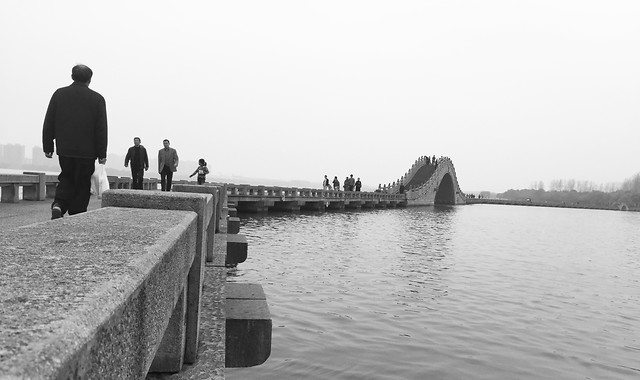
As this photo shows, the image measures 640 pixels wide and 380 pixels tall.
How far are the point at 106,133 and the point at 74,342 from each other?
189 inches

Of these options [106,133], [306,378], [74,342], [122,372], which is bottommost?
[306,378]

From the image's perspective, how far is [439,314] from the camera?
9.59 m

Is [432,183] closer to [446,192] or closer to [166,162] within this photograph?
[446,192]

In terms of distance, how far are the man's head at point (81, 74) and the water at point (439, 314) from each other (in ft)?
12.7

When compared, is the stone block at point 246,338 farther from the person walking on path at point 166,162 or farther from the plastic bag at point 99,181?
the person walking on path at point 166,162

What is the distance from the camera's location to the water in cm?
692

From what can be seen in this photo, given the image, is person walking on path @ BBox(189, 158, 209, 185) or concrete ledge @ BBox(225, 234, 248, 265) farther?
person walking on path @ BBox(189, 158, 209, 185)

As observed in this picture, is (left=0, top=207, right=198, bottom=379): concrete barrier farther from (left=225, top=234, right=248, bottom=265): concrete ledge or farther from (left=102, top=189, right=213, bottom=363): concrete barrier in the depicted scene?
(left=225, top=234, right=248, bottom=265): concrete ledge

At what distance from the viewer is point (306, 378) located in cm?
616

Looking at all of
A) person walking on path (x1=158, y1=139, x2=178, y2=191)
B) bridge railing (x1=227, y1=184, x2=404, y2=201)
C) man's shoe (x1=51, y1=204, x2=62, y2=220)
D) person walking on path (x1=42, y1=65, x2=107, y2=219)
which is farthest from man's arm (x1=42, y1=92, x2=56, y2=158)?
bridge railing (x1=227, y1=184, x2=404, y2=201)

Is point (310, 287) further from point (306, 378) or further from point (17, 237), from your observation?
point (17, 237)

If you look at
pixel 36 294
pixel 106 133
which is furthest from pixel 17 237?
pixel 106 133

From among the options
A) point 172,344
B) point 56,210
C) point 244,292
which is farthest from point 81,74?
point 172,344

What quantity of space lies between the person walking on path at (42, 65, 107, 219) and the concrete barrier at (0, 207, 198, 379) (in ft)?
11.5
